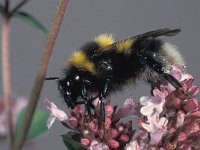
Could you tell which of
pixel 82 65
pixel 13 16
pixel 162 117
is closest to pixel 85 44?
pixel 82 65

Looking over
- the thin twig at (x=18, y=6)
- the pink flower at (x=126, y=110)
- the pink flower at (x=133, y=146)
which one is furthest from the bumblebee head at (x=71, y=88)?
the thin twig at (x=18, y=6)

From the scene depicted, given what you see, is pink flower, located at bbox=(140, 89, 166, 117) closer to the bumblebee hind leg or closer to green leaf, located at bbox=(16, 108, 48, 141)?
the bumblebee hind leg

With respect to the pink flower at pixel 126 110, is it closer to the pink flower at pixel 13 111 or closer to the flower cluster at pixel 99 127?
the flower cluster at pixel 99 127

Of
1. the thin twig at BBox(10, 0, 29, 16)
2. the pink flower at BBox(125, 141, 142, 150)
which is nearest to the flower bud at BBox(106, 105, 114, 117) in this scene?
the pink flower at BBox(125, 141, 142, 150)

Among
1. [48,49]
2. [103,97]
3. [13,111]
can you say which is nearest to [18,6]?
[48,49]

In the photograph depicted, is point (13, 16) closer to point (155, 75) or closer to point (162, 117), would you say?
point (155, 75)

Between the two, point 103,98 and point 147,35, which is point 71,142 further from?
point 147,35
